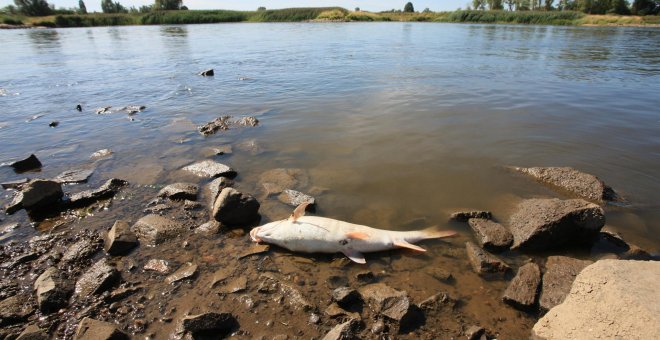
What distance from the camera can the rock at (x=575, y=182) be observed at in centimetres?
654

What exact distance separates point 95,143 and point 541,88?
51.8 feet

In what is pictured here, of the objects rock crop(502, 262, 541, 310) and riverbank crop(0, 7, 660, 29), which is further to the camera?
riverbank crop(0, 7, 660, 29)

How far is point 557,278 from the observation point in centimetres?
459

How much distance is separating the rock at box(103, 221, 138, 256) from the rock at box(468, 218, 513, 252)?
523 centimetres

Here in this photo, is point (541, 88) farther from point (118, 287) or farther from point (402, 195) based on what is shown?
point (118, 287)

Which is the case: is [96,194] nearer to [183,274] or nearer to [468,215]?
[183,274]

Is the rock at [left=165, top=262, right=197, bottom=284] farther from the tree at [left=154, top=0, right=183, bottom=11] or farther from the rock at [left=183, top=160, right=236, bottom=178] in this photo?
the tree at [left=154, top=0, right=183, bottom=11]

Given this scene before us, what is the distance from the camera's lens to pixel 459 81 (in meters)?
16.3

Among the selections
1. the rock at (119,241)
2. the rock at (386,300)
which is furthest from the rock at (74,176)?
the rock at (386,300)

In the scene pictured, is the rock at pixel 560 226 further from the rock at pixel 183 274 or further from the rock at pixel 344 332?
the rock at pixel 183 274

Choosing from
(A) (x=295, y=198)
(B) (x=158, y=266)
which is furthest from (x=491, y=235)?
(B) (x=158, y=266)

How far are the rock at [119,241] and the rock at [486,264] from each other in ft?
16.3

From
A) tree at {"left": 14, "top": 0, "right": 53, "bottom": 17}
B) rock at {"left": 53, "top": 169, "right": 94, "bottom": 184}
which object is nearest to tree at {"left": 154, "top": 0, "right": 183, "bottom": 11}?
tree at {"left": 14, "top": 0, "right": 53, "bottom": 17}

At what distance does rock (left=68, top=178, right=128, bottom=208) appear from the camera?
6.59m
